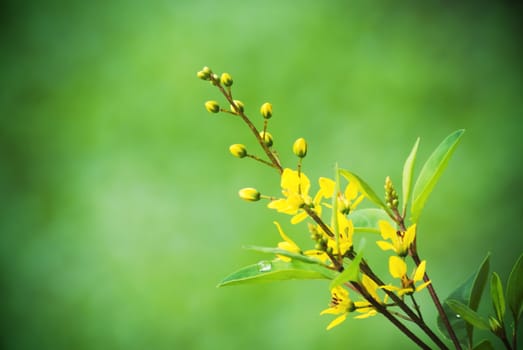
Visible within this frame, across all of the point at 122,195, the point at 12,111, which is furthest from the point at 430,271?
the point at 12,111

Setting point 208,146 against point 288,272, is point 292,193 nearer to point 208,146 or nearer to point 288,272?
point 288,272

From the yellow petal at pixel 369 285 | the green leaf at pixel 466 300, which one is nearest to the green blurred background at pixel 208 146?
the green leaf at pixel 466 300

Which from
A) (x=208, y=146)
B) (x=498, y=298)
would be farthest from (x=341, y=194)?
(x=208, y=146)

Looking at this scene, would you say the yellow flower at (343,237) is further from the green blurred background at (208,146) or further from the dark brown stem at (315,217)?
the green blurred background at (208,146)

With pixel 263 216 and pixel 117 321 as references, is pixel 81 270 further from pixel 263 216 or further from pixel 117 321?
pixel 263 216

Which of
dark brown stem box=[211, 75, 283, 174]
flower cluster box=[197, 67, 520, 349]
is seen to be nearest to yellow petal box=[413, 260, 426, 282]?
flower cluster box=[197, 67, 520, 349]

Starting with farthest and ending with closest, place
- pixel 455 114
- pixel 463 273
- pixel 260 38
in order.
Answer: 1. pixel 260 38
2. pixel 455 114
3. pixel 463 273
